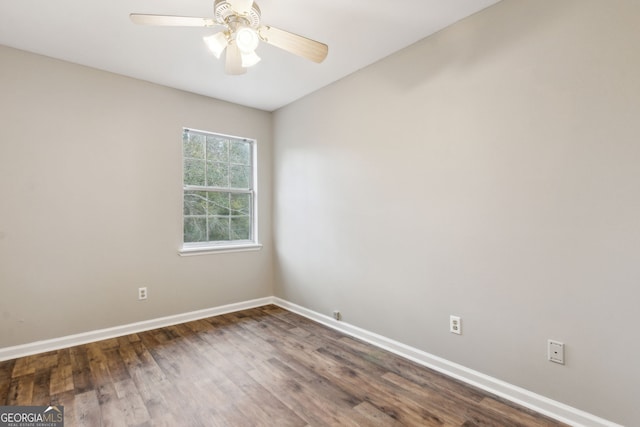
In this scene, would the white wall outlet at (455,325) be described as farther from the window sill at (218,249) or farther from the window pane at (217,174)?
the window pane at (217,174)

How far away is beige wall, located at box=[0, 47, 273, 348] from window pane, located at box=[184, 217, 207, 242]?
5.2 inches

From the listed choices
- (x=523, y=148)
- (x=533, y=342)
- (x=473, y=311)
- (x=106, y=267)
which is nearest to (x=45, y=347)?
(x=106, y=267)

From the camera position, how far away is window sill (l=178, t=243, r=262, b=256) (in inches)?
131

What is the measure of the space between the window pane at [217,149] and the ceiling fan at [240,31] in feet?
6.16

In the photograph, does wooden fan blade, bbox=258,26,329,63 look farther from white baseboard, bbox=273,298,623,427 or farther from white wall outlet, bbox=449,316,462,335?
white baseboard, bbox=273,298,623,427

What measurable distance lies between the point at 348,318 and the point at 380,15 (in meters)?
2.53

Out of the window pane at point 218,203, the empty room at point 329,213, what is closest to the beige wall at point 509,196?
the empty room at point 329,213

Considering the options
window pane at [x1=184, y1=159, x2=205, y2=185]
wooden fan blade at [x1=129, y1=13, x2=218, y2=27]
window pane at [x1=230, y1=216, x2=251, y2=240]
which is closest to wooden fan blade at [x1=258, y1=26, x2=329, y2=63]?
wooden fan blade at [x1=129, y1=13, x2=218, y2=27]

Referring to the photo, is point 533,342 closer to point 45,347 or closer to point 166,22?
point 166,22

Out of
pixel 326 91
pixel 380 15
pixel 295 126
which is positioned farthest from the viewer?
pixel 295 126

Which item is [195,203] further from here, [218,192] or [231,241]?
[231,241]

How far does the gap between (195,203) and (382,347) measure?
8.08 ft

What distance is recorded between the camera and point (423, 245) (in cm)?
237

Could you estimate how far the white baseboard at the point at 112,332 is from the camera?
2.47 metres
